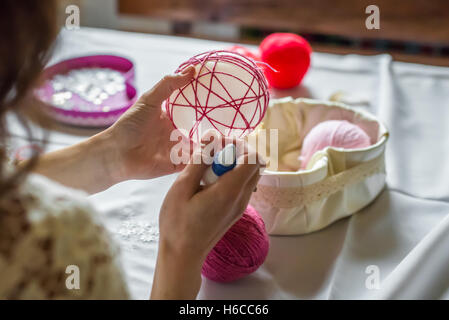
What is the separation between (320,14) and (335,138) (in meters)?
1.36

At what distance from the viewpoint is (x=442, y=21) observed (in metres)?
2.04

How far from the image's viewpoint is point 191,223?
61 centimetres

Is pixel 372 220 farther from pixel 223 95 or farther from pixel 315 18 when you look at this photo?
pixel 315 18

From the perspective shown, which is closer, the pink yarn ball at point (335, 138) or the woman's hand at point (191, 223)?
the woman's hand at point (191, 223)

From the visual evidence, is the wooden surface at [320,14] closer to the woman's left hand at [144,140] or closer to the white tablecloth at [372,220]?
the white tablecloth at [372,220]

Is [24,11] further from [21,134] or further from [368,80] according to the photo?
[368,80]

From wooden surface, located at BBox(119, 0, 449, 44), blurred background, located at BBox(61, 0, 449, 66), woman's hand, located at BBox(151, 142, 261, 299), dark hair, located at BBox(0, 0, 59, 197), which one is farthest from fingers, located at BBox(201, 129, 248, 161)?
wooden surface, located at BBox(119, 0, 449, 44)

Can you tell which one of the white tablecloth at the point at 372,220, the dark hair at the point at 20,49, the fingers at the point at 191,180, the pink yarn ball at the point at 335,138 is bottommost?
the white tablecloth at the point at 372,220

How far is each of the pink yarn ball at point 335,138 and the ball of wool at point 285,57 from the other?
31 cm

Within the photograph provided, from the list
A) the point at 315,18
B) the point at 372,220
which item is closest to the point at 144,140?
Answer: the point at 372,220

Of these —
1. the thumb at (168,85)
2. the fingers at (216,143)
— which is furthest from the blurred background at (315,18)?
the fingers at (216,143)

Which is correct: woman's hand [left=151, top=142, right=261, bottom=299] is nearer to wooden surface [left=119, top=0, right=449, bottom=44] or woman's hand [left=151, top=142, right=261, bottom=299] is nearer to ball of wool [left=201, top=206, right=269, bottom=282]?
ball of wool [left=201, top=206, right=269, bottom=282]

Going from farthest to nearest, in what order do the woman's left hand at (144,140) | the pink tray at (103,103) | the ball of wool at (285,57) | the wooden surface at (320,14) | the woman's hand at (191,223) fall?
the wooden surface at (320,14), the ball of wool at (285,57), the pink tray at (103,103), the woman's left hand at (144,140), the woman's hand at (191,223)

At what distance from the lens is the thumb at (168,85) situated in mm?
740
